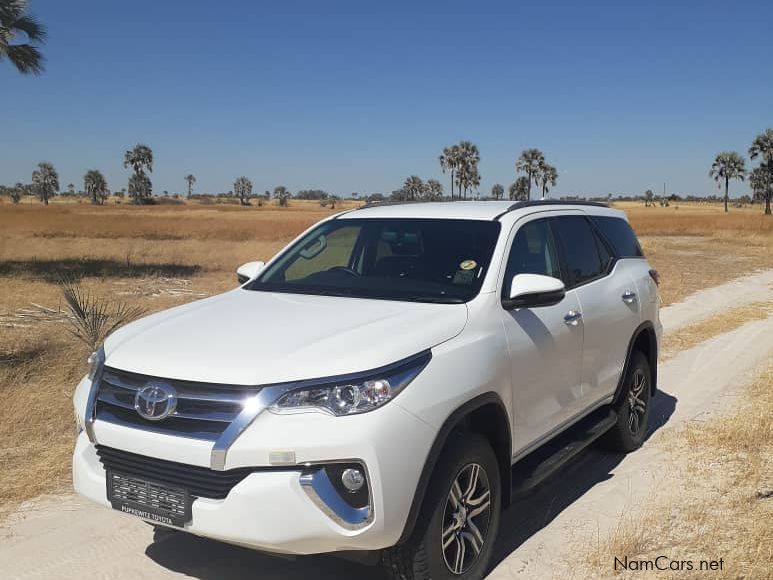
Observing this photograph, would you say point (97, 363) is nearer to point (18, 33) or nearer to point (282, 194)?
point (18, 33)

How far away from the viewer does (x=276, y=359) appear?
2.97 metres

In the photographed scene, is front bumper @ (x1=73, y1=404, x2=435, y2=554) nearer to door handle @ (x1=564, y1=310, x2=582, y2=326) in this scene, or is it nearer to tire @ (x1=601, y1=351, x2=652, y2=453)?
door handle @ (x1=564, y1=310, x2=582, y2=326)

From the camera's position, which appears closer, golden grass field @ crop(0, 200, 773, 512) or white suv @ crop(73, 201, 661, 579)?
white suv @ crop(73, 201, 661, 579)

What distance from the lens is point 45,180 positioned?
13475 cm

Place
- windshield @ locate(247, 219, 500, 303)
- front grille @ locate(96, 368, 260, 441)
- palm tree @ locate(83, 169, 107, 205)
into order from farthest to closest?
palm tree @ locate(83, 169, 107, 205) → windshield @ locate(247, 219, 500, 303) → front grille @ locate(96, 368, 260, 441)

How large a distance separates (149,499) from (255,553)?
Result: 1.00 m

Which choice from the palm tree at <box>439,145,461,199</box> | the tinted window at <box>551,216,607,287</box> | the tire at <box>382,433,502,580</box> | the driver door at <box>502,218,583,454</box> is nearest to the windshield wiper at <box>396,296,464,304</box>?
the driver door at <box>502,218,583,454</box>

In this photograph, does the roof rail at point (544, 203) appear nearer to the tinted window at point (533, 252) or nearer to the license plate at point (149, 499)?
the tinted window at point (533, 252)

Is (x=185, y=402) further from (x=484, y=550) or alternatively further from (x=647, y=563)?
(x=647, y=563)

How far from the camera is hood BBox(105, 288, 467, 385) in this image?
294cm

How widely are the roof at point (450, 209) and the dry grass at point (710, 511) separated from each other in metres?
1.93

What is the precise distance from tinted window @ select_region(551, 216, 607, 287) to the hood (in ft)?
4.61

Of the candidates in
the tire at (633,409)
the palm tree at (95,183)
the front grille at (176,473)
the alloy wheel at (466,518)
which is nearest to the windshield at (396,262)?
the alloy wheel at (466,518)

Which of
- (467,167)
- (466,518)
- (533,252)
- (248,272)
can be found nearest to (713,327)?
(533,252)
